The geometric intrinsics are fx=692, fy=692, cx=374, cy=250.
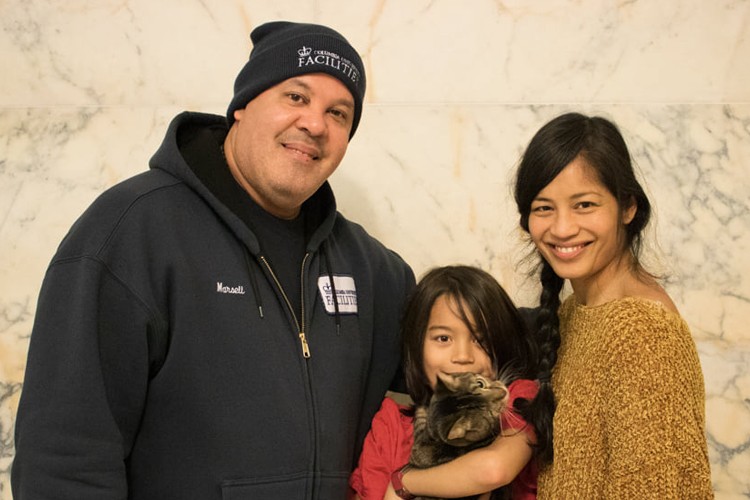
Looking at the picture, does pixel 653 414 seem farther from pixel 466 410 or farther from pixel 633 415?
pixel 466 410

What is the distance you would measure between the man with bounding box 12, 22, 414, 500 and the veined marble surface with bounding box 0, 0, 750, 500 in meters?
0.48

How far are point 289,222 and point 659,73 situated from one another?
4.33 ft

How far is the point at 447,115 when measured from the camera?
225cm

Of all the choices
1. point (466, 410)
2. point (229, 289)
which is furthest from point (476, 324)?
point (229, 289)

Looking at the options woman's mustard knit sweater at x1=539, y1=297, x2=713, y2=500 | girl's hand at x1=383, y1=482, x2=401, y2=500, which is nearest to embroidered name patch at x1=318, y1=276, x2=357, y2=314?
girl's hand at x1=383, y1=482, x2=401, y2=500

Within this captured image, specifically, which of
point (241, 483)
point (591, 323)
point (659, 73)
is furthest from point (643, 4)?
point (241, 483)

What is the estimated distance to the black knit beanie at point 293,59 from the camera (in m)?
1.65

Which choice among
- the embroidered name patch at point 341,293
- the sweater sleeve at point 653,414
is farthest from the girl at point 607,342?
the embroidered name patch at point 341,293

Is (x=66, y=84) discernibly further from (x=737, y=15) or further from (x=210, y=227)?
(x=737, y=15)

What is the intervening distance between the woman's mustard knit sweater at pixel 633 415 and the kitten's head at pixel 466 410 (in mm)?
137

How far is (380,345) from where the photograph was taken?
6.23 feet

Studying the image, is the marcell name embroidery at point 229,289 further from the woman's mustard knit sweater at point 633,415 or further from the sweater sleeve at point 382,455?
the woman's mustard knit sweater at point 633,415

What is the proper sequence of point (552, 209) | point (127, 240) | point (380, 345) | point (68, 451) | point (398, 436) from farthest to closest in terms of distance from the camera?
point (380, 345)
point (398, 436)
point (552, 209)
point (127, 240)
point (68, 451)

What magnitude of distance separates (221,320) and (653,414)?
0.92 meters
